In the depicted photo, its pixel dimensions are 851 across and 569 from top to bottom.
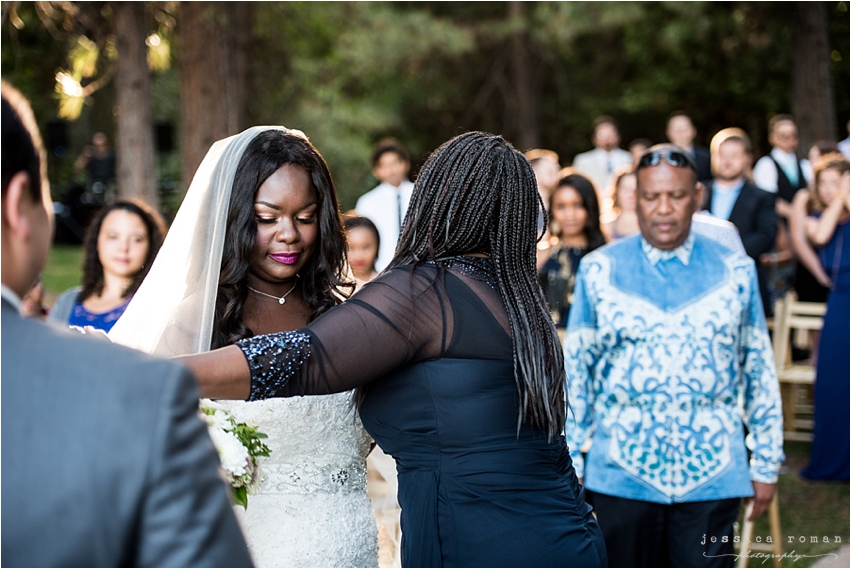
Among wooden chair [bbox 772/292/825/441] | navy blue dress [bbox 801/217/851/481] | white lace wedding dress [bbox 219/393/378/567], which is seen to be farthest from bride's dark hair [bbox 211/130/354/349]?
wooden chair [bbox 772/292/825/441]

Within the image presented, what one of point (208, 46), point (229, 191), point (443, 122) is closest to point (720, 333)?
point (229, 191)

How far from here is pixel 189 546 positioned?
122 centimetres

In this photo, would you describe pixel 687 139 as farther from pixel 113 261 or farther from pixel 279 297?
pixel 279 297

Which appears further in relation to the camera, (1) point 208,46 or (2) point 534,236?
(1) point 208,46

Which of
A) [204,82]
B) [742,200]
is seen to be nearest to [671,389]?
[742,200]

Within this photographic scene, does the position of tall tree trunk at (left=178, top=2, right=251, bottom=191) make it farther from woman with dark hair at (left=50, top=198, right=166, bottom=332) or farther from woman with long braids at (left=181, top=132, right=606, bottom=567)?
woman with long braids at (left=181, top=132, right=606, bottom=567)

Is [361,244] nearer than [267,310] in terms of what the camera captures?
No

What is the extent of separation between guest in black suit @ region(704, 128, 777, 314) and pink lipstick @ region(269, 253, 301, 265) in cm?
501

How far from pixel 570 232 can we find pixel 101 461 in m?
5.10

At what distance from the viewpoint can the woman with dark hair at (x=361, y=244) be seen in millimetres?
5602

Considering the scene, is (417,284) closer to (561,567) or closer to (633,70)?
(561,567)

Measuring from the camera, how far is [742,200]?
24.2ft

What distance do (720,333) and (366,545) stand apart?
1671mm

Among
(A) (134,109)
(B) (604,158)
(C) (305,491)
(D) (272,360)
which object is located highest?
(A) (134,109)
